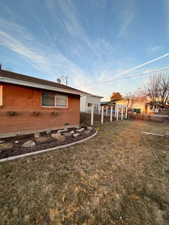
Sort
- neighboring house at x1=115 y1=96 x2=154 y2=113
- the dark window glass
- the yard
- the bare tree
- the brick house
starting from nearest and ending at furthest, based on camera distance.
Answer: the yard < the brick house < the dark window glass < the bare tree < neighboring house at x1=115 y1=96 x2=154 y2=113

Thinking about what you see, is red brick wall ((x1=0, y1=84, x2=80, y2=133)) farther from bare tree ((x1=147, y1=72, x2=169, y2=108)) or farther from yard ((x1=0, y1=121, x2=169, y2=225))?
bare tree ((x1=147, y1=72, x2=169, y2=108))

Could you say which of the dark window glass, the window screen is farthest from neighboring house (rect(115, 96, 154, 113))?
the dark window glass

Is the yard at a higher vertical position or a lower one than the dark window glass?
lower

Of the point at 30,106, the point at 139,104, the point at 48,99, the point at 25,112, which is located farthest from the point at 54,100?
the point at 139,104

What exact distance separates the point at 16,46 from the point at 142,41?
40.9 ft

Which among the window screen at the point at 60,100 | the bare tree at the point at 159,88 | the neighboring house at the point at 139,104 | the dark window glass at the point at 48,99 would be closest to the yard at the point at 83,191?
the dark window glass at the point at 48,99

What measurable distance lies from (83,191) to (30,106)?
5.01 m

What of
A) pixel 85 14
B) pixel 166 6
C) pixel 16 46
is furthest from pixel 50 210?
pixel 166 6

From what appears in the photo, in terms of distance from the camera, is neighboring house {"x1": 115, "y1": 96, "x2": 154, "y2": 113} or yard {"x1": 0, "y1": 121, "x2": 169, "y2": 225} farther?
neighboring house {"x1": 115, "y1": 96, "x2": 154, "y2": 113}

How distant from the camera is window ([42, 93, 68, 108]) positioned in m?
5.98

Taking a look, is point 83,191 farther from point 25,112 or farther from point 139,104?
point 139,104

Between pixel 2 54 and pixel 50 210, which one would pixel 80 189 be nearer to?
pixel 50 210

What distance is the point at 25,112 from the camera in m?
5.21

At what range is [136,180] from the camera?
225 cm
